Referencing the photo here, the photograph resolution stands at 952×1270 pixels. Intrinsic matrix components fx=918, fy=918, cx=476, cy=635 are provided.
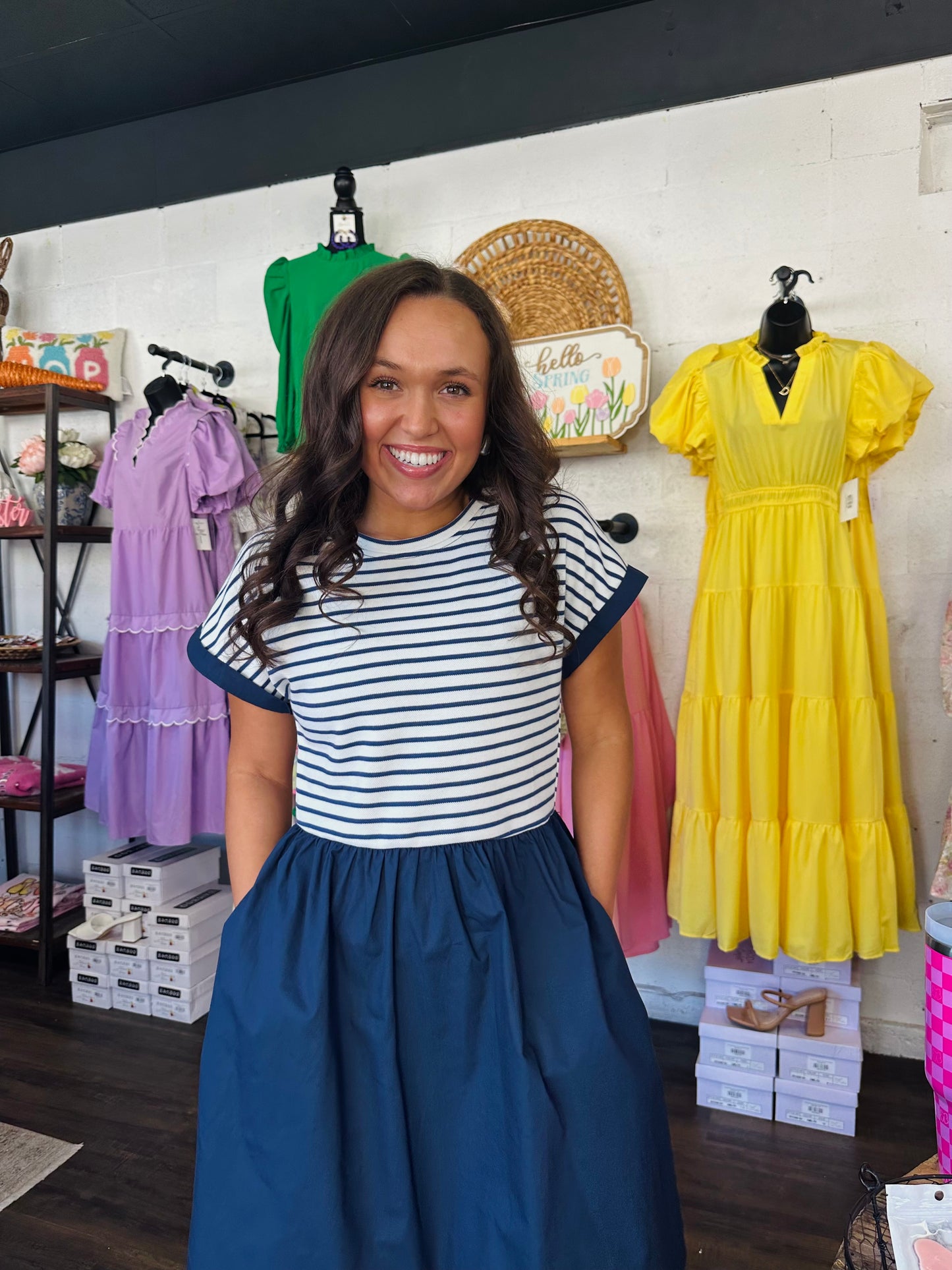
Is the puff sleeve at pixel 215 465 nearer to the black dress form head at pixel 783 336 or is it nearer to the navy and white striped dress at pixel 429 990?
the black dress form head at pixel 783 336

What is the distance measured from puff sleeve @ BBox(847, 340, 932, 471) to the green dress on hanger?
139 centimetres

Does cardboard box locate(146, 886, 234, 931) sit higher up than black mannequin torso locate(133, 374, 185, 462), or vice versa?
black mannequin torso locate(133, 374, 185, 462)

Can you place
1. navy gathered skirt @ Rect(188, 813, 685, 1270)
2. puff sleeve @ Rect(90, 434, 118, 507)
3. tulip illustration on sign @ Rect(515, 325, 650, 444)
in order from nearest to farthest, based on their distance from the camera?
1. navy gathered skirt @ Rect(188, 813, 685, 1270)
2. tulip illustration on sign @ Rect(515, 325, 650, 444)
3. puff sleeve @ Rect(90, 434, 118, 507)

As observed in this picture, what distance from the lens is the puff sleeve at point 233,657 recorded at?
1152 mm

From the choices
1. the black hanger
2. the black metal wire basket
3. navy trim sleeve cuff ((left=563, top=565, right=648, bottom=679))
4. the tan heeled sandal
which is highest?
the black hanger

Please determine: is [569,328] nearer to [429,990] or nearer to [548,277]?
[548,277]

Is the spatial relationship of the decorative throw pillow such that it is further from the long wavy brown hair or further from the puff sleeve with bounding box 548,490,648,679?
the puff sleeve with bounding box 548,490,648,679

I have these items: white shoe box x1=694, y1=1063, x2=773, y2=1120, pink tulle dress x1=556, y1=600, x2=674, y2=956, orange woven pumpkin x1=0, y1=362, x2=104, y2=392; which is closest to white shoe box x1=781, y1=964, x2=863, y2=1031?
white shoe box x1=694, y1=1063, x2=773, y2=1120

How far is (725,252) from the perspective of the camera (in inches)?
103

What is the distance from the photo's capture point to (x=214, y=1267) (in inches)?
37.7

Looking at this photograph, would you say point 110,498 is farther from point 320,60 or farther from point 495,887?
point 495,887

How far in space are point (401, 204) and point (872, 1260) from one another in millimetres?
2905

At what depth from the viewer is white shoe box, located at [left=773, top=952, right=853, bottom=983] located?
232cm

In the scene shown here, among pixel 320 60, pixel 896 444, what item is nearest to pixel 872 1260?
pixel 896 444
